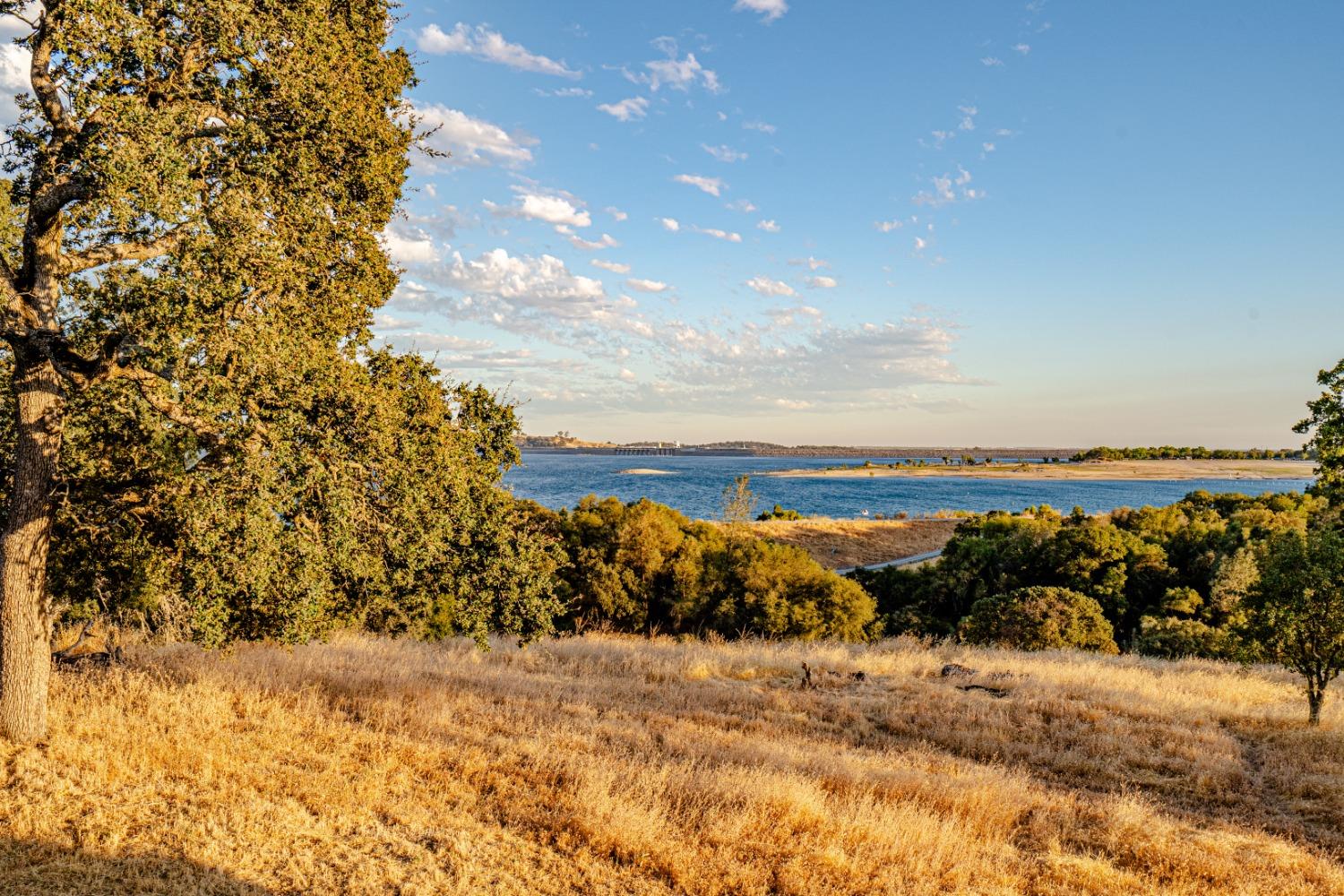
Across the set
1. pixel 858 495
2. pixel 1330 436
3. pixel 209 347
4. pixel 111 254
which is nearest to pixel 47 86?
pixel 111 254

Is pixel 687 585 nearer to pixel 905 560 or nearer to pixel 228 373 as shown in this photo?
pixel 228 373

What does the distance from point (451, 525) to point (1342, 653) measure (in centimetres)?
1788

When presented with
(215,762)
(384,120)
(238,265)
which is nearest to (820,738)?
(215,762)

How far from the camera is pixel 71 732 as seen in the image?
850 centimetres

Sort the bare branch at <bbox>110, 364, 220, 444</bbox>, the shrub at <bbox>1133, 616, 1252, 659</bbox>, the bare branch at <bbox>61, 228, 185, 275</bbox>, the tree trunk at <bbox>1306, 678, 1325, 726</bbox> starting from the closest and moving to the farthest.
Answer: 1. the bare branch at <bbox>110, 364, 220, 444</bbox>
2. the bare branch at <bbox>61, 228, 185, 275</bbox>
3. the tree trunk at <bbox>1306, 678, 1325, 726</bbox>
4. the shrub at <bbox>1133, 616, 1252, 659</bbox>

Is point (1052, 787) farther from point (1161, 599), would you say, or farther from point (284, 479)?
point (1161, 599)

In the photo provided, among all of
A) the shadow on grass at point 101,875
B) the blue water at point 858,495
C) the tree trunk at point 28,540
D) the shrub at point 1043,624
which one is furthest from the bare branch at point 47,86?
the blue water at point 858,495

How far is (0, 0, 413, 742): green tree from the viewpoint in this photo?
7102mm

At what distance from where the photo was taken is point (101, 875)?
6027 millimetres

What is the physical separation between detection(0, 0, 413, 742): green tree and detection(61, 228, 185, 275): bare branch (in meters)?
0.02

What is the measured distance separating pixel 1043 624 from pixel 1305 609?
1380 centimetres

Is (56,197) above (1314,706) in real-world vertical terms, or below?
above

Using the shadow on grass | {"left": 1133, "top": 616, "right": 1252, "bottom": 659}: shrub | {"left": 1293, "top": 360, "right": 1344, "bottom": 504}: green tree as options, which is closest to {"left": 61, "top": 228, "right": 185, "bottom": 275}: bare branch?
the shadow on grass

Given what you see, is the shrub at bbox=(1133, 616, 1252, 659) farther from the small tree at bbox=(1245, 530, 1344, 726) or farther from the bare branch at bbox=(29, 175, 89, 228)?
the bare branch at bbox=(29, 175, 89, 228)
